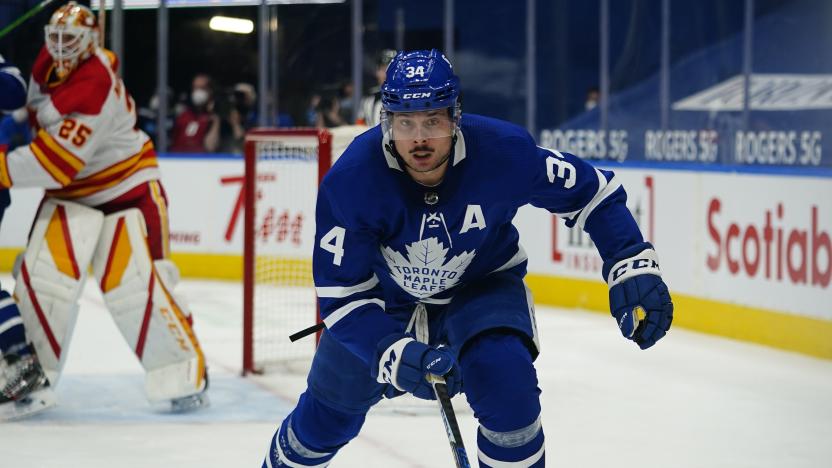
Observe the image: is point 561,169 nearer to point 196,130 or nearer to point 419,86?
point 419,86

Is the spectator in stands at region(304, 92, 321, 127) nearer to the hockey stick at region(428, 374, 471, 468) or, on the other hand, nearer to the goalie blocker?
the goalie blocker

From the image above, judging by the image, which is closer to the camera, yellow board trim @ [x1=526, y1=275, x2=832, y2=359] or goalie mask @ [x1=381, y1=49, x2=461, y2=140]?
goalie mask @ [x1=381, y1=49, x2=461, y2=140]

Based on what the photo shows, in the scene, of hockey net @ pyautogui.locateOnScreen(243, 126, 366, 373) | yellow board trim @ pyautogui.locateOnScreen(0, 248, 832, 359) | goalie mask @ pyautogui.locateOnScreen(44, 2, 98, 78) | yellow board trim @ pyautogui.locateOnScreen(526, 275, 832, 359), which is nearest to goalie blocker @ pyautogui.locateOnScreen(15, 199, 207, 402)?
goalie mask @ pyautogui.locateOnScreen(44, 2, 98, 78)

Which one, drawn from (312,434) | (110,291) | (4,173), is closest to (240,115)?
(110,291)

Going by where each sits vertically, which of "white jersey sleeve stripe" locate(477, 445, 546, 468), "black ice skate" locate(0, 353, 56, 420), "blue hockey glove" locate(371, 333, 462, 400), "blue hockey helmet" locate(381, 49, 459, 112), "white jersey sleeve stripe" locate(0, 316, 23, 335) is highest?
"blue hockey helmet" locate(381, 49, 459, 112)

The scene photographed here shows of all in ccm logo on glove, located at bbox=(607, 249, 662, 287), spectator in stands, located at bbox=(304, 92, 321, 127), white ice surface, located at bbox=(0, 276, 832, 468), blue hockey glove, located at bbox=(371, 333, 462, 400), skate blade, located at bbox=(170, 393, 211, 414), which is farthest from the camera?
spectator in stands, located at bbox=(304, 92, 321, 127)

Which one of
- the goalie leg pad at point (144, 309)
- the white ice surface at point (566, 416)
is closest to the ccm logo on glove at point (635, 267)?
the white ice surface at point (566, 416)

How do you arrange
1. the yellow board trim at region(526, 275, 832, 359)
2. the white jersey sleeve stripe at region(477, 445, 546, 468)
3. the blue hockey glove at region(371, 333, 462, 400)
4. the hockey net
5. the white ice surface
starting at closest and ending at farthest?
the blue hockey glove at region(371, 333, 462, 400)
the white jersey sleeve stripe at region(477, 445, 546, 468)
the white ice surface
the hockey net
the yellow board trim at region(526, 275, 832, 359)

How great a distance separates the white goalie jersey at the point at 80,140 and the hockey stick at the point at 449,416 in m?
2.07

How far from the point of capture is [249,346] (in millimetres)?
5098

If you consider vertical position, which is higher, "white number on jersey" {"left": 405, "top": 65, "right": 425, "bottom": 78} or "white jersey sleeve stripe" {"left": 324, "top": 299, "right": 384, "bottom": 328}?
"white number on jersey" {"left": 405, "top": 65, "right": 425, "bottom": 78}

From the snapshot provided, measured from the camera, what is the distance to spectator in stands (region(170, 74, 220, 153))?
9055mm

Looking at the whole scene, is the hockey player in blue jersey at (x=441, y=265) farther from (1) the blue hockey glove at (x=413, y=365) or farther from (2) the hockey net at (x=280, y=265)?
(2) the hockey net at (x=280, y=265)

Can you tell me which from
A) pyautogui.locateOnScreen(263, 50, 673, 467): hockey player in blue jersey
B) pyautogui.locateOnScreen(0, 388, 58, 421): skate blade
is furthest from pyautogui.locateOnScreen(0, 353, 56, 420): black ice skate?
pyautogui.locateOnScreen(263, 50, 673, 467): hockey player in blue jersey
